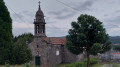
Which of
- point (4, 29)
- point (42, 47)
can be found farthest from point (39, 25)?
point (4, 29)

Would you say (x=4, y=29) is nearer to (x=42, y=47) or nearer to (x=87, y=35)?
(x=87, y=35)

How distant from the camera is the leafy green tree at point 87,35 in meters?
19.0

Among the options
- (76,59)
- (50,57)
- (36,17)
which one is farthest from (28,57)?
(76,59)

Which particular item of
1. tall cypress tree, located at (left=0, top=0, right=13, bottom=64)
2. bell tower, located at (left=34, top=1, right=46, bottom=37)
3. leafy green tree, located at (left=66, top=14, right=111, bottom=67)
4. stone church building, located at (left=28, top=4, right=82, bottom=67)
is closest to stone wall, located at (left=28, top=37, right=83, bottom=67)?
stone church building, located at (left=28, top=4, right=82, bottom=67)

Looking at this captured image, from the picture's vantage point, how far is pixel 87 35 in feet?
63.3

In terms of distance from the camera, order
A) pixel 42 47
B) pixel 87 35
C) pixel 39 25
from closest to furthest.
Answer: pixel 87 35 < pixel 39 25 < pixel 42 47

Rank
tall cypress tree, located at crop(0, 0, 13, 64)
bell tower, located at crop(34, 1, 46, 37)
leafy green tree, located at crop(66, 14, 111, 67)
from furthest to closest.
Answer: bell tower, located at crop(34, 1, 46, 37)
tall cypress tree, located at crop(0, 0, 13, 64)
leafy green tree, located at crop(66, 14, 111, 67)

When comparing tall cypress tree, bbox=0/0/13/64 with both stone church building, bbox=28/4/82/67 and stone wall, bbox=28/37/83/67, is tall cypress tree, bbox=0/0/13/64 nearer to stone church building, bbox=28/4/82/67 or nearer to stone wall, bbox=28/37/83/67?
stone church building, bbox=28/4/82/67

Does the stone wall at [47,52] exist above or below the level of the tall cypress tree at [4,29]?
below

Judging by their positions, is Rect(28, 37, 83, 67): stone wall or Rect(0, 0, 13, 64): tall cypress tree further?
Rect(28, 37, 83, 67): stone wall

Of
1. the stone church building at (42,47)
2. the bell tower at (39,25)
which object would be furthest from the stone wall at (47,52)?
the bell tower at (39,25)

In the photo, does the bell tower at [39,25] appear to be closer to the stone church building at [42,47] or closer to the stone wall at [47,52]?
the stone church building at [42,47]

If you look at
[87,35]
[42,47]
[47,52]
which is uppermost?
[87,35]

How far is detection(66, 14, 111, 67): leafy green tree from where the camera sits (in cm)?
1895
